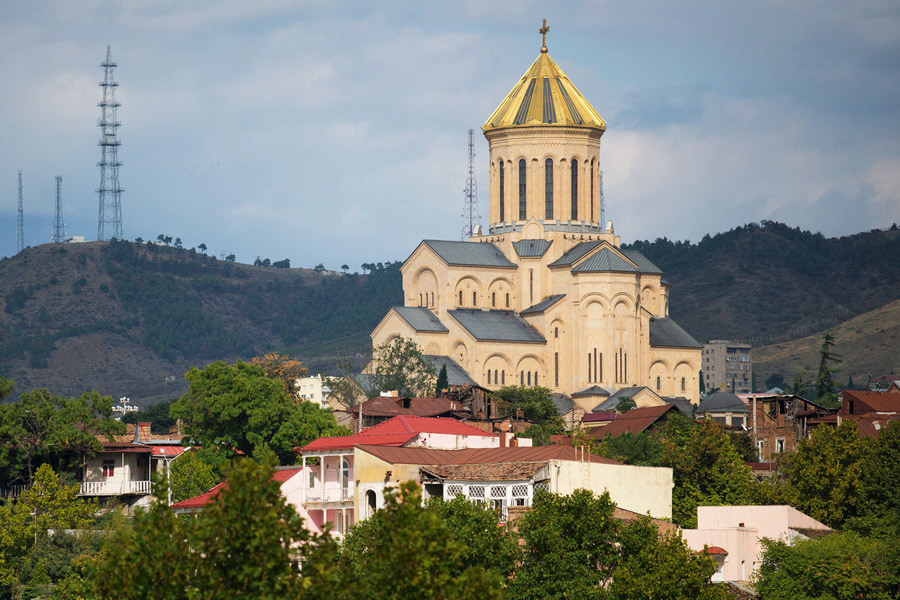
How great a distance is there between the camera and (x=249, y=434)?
2621 inches

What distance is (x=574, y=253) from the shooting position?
101 meters

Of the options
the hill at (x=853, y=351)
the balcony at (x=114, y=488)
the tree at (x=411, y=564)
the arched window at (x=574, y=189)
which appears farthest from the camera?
the hill at (x=853, y=351)

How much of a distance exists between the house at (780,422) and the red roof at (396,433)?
54.1 feet

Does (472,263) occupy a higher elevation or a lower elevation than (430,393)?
higher

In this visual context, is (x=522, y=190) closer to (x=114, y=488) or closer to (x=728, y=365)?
(x=114, y=488)

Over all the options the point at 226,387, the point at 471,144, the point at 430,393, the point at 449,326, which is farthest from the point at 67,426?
the point at 471,144

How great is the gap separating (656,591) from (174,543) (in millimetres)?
16125

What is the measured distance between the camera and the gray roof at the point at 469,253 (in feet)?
334

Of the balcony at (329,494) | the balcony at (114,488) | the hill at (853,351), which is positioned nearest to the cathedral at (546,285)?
the balcony at (114,488)

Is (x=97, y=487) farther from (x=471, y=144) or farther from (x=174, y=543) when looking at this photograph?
(x=471, y=144)

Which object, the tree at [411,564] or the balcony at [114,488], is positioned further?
the balcony at [114,488]

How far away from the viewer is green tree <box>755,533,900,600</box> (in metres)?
47.4

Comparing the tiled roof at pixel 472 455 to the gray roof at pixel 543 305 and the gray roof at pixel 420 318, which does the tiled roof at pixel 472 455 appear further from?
the gray roof at pixel 543 305

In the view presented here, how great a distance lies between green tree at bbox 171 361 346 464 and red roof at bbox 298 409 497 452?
5336mm
